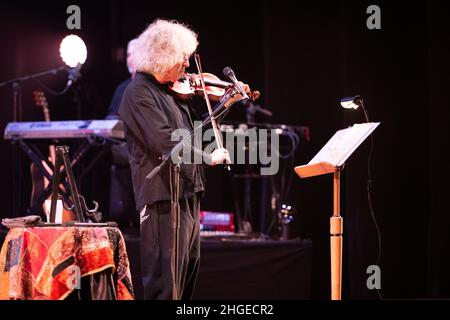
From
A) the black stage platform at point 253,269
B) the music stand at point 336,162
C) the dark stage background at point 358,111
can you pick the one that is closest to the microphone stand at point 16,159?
the dark stage background at point 358,111

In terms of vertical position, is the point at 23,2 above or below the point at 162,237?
above

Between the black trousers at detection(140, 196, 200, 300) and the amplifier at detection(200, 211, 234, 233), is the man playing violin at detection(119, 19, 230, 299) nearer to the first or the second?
the black trousers at detection(140, 196, 200, 300)

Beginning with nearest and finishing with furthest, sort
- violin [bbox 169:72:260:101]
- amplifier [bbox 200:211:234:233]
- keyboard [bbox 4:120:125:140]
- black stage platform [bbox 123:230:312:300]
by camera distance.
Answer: violin [bbox 169:72:260:101], black stage platform [bbox 123:230:312:300], keyboard [bbox 4:120:125:140], amplifier [bbox 200:211:234:233]

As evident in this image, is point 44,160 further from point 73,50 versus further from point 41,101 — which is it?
point 73,50

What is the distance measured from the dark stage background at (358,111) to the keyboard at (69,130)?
0.38 metres

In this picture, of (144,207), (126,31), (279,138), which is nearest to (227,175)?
(279,138)

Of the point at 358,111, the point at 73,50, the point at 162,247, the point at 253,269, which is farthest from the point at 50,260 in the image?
the point at 358,111

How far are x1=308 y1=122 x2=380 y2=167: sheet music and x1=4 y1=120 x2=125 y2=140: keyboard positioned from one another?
2481 mm

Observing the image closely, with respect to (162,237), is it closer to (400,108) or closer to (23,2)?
(400,108)

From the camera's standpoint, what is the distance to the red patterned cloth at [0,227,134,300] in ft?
10.2

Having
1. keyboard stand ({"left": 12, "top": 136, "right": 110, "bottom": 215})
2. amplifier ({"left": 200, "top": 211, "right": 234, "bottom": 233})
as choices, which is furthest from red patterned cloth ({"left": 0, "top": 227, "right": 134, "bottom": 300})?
amplifier ({"left": 200, "top": 211, "right": 234, "bottom": 233})

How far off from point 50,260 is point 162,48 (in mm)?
1265

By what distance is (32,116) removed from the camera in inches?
248
